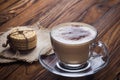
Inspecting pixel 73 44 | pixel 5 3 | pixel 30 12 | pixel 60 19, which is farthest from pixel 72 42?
pixel 5 3

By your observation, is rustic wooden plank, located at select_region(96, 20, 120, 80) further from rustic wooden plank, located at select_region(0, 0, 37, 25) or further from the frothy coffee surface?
rustic wooden plank, located at select_region(0, 0, 37, 25)

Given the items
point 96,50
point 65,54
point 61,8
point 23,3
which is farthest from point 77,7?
point 65,54

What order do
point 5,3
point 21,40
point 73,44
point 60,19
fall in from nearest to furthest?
point 73,44 < point 21,40 < point 60,19 < point 5,3

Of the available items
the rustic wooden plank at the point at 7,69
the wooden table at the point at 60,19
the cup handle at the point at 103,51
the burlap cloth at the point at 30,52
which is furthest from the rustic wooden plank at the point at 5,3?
the cup handle at the point at 103,51

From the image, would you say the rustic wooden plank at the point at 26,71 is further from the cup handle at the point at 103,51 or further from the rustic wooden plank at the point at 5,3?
the rustic wooden plank at the point at 5,3

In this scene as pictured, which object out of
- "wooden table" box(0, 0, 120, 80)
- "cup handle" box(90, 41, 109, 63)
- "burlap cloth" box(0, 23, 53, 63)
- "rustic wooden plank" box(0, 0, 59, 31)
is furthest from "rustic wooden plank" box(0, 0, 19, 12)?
"cup handle" box(90, 41, 109, 63)

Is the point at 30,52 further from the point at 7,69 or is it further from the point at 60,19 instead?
the point at 60,19

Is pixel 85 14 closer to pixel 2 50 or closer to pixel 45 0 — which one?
pixel 45 0

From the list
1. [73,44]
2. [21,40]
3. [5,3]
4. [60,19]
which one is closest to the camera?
[73,44]

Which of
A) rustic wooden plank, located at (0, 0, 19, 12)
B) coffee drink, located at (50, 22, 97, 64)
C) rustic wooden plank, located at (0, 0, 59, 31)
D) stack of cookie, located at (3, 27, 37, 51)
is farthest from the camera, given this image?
rustic wooden plank, located at (0, 0, 19, 12)
